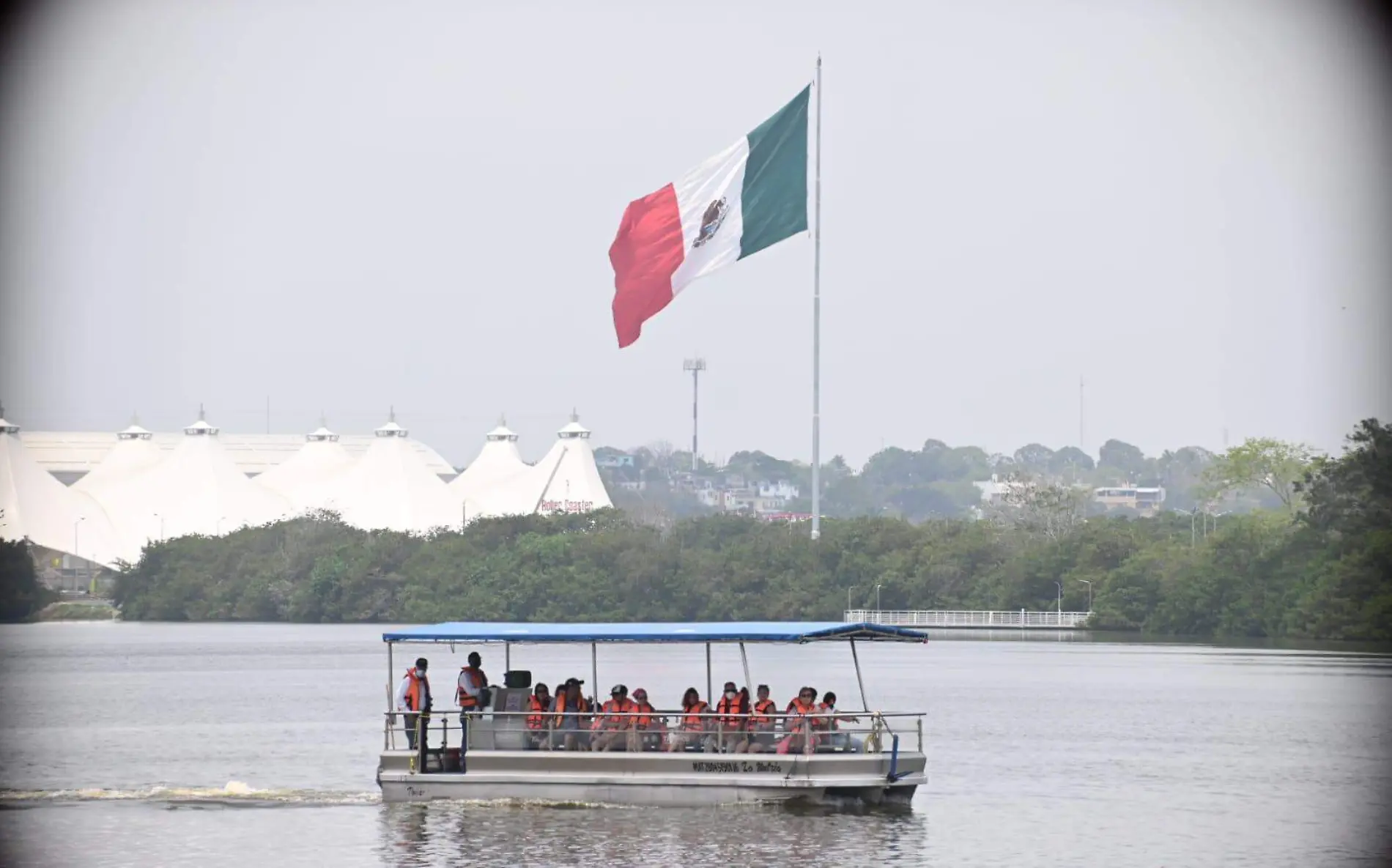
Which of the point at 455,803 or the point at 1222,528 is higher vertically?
the point at 1222,528

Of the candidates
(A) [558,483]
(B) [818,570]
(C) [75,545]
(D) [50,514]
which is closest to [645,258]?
(B) [818,570]

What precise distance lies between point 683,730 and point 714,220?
17.8 meters

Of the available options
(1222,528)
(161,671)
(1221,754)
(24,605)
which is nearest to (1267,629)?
(1222,528)

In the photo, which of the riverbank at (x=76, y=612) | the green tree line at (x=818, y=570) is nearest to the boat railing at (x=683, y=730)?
the green tree line at (x=818, y=570)

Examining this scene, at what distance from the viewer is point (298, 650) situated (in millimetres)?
86438

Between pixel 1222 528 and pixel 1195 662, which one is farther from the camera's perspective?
pixel 1222 528

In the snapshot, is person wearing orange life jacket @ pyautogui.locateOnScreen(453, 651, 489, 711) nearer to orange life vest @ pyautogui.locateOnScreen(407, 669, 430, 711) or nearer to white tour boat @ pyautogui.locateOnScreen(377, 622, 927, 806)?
white tour boat @ pyautogui.locateOnScreen(377, 622, 927, 806)

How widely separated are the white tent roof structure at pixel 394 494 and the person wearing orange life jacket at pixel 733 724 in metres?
149

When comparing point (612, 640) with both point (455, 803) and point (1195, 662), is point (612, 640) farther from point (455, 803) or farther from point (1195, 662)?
point (1195, 662)

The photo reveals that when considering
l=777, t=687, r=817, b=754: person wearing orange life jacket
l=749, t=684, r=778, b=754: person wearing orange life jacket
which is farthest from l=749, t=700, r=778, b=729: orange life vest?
l=777, t=687, r=817, b=754: person wearing orange life jacket

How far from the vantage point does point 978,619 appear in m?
102

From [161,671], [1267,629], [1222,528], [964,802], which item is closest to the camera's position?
[964,802]

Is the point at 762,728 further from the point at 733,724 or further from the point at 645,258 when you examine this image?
the point at 645,258

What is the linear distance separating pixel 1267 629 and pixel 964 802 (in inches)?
2405
